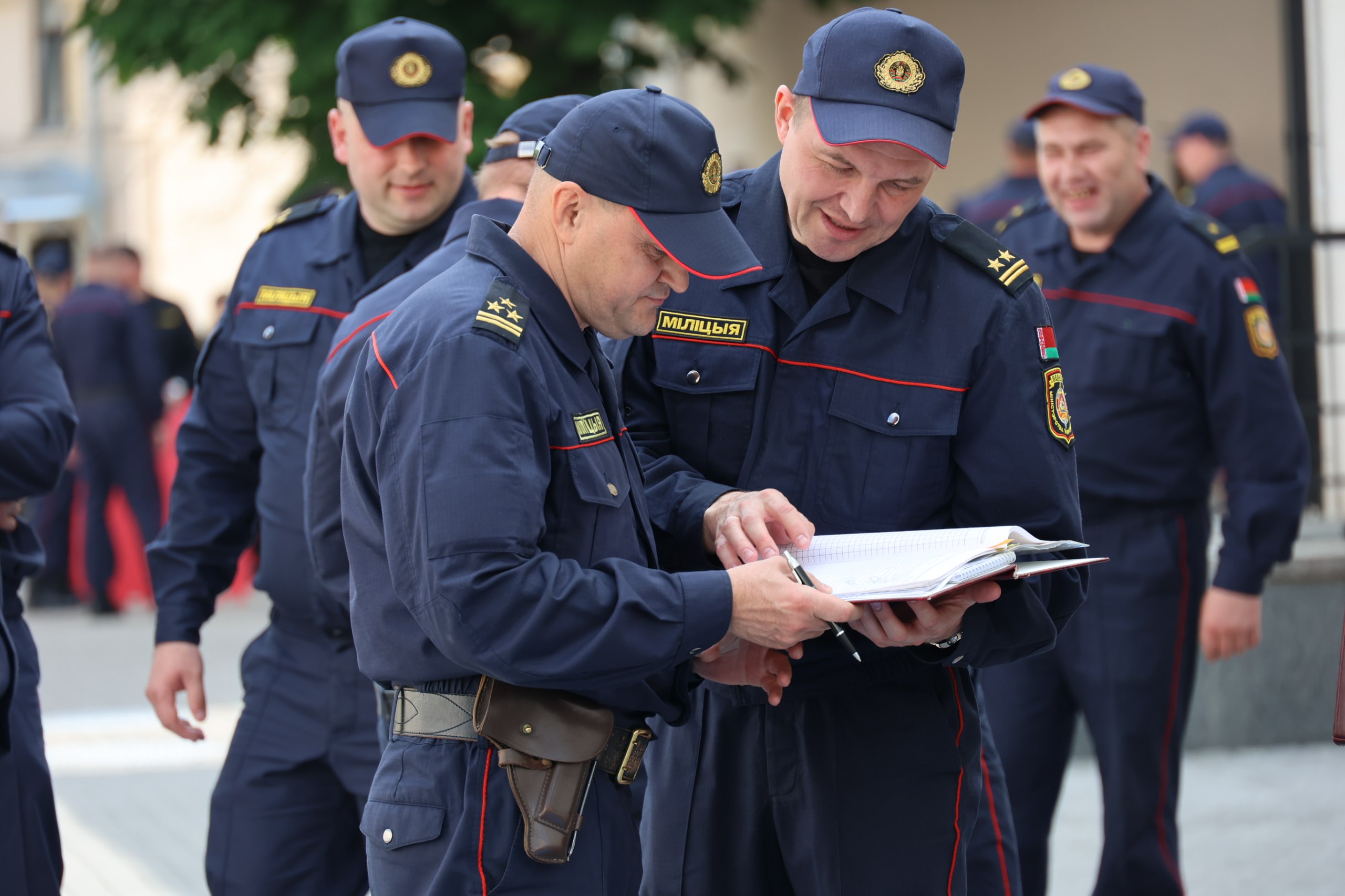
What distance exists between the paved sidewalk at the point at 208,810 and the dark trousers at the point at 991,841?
198cm

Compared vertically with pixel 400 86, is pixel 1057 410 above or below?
below

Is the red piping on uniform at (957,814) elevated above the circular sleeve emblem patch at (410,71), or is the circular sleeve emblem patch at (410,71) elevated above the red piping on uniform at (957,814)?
the circular sleeve emblem patch at (410,71)

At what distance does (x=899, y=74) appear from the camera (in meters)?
2.56

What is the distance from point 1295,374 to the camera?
638 centimetres

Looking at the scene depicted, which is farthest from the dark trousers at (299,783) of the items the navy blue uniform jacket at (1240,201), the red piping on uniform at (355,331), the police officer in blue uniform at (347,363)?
the navy blue uniform jacket at (1240,201)

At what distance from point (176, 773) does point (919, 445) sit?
14.7 feet

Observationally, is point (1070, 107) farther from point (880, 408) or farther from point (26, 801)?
point (26, 801)

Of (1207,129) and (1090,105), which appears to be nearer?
(1090,105)

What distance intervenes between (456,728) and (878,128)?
1.17 meters

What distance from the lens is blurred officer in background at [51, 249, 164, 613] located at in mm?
9898

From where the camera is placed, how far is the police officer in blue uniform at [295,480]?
331 centimetres

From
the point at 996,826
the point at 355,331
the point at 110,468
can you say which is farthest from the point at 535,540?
the point at 110,468

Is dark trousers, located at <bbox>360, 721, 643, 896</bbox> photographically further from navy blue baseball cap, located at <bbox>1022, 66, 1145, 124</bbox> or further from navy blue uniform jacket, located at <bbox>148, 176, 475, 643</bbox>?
navy blue baseball cap, located at <bbox>1022, 66, 1145, 124</bbox>

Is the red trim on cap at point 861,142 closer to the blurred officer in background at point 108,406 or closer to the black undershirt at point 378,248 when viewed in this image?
the black undershirt at point 378,248
